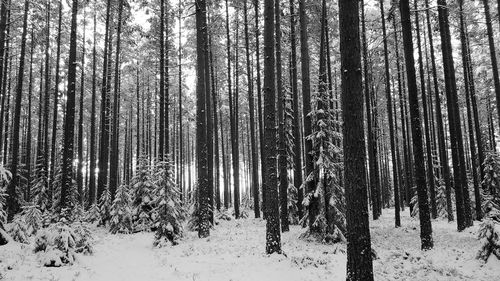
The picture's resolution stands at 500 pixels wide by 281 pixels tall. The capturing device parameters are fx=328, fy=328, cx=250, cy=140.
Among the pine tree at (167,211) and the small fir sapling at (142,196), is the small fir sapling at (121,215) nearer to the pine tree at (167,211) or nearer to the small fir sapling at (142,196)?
the small fir sapling at (142,196)

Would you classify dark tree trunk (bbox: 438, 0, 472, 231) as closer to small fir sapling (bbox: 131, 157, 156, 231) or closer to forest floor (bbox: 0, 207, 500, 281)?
forest floor (bbox: 0, 207, 500, 281)

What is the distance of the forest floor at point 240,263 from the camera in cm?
823

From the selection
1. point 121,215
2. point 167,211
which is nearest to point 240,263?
point 167,211

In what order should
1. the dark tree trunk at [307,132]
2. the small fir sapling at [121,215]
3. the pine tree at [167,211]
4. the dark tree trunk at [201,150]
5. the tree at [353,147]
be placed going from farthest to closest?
the small fir sapling at [121,215] → the dark tree trunk at [201,150] → the dark tree trunk at [307,132] → the pine tree at [167,211] → the tree at [353,147]

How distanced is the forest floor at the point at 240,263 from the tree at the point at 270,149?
622 millimetres

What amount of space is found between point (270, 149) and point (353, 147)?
4785 millimetres

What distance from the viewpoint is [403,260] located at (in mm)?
10367

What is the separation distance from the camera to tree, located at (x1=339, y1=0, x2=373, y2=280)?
5672mm

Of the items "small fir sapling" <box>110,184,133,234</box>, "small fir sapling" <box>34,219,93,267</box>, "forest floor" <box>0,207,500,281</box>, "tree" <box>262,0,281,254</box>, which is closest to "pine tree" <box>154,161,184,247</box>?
"forest floor" <box>0,207,500,281</box>

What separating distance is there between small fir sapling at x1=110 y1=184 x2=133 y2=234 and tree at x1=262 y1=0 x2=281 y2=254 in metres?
8.50

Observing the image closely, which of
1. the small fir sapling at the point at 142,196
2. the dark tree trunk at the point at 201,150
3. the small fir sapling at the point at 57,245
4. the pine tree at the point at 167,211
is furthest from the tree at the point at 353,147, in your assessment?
the small fir sapling at the point at 142,196

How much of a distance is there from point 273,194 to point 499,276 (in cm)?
634

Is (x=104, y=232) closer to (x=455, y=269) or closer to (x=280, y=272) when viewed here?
(x=280, y=272)

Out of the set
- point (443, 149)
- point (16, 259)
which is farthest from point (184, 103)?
point (16, 259)
